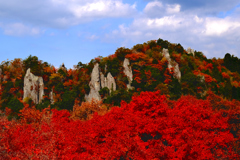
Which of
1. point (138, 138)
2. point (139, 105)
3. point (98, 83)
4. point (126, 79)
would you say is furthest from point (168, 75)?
point (138, 138)

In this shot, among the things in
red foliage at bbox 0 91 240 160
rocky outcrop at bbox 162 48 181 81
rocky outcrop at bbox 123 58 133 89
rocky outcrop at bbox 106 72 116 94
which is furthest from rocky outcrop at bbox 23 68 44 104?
rocky outcrop at bbox 162 48 181 81

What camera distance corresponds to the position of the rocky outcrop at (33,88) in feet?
233

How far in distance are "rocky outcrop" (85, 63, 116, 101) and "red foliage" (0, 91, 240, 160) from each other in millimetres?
31663

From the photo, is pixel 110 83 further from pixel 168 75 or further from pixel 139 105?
pixel 139 105

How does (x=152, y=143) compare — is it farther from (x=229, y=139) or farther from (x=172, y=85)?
(x=172, y=85)

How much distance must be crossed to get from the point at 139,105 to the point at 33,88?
51227 mm

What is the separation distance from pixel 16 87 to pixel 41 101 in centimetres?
1186

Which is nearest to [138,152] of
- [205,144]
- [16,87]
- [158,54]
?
[205,144]

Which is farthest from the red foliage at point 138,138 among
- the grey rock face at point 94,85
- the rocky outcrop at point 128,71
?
the rocky outcrop at point 128,71

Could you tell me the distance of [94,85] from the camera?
65312mm

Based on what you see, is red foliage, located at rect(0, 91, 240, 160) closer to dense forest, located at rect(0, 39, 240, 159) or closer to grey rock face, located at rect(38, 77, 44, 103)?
dense forest, located at rect(0, 39, 240, 159)

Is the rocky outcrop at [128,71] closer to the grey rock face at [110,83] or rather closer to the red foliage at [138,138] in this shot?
the grey rock face at [110,83]

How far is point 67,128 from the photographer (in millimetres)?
32500

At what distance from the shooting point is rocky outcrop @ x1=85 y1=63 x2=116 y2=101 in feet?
211
